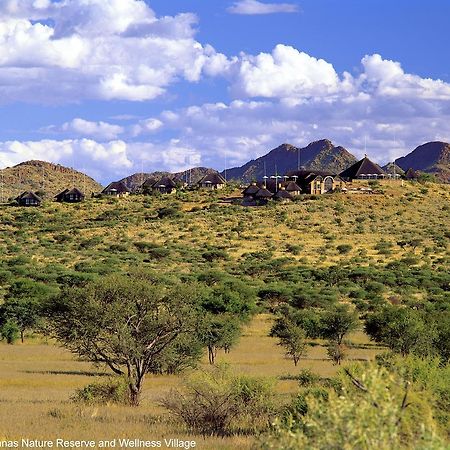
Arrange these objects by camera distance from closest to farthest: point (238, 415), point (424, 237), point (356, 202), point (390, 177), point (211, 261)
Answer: point (238, 415)
point (211, 261)
point (424, 237)
point (356, 202)
point (390, 177)

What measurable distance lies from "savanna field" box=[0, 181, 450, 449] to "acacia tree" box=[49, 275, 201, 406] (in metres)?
1.19

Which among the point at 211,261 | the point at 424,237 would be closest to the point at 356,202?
the point at 424,237

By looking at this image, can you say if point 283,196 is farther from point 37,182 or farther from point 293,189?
point 37,182

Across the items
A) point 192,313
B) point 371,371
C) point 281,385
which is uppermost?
point 371,371

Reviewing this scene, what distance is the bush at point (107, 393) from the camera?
26584 millimetres

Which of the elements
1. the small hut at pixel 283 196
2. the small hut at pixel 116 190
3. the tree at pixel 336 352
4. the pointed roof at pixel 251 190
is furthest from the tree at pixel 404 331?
the small hut at pixel 116 190

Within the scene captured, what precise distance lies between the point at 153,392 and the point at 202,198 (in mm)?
91549

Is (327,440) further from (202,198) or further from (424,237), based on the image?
(202,198)

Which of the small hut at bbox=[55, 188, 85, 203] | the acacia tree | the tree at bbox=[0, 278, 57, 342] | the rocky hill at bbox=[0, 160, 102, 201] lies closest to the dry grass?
the tree at bbox=[0, 278, 57, 342]

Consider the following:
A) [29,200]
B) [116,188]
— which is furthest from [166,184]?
[29,200]

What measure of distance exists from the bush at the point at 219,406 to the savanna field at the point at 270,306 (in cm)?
12

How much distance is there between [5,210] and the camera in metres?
119

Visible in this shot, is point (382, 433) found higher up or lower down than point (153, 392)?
higher up

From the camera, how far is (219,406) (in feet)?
70.9
